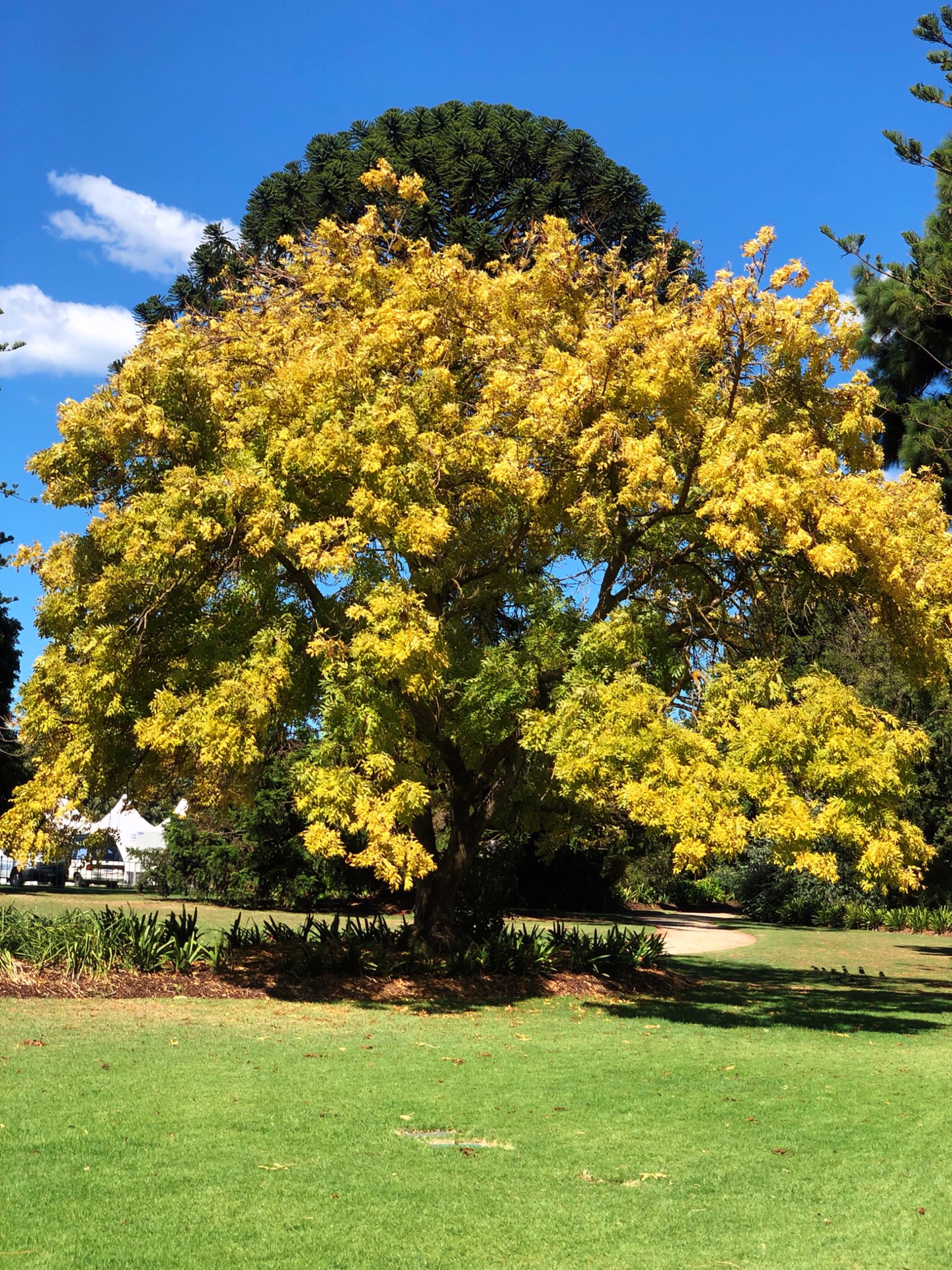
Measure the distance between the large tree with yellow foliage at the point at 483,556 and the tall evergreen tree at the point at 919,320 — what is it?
190 inches

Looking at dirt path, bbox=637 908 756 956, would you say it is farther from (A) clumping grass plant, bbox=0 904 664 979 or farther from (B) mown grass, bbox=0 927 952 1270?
(B) mown grass, bbox=0 927 952 1270

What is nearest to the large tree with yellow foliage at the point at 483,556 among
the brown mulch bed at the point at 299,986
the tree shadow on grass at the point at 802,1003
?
the brown mulch bed at the point at 299,986

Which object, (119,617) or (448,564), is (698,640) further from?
(119,617)

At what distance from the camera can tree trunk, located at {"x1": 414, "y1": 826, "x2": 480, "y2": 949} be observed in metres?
16.5

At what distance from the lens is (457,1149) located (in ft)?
22.8

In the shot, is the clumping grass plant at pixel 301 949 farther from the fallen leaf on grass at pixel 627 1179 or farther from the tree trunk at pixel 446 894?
the fallen leaf on grass at pixel 627 1179

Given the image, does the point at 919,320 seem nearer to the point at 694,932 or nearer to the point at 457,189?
the point at 457,189

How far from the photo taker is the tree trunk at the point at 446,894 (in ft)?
54.1

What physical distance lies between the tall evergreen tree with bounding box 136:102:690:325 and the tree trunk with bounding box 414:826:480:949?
1317 cm

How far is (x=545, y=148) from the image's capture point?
24.6 m

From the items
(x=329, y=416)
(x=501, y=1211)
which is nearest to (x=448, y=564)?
(x=329, y=416)

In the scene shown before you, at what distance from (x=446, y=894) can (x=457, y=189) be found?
1520 centimetres

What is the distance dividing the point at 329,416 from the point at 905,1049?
962 cm

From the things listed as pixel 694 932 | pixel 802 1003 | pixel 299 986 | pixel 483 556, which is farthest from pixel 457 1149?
pixel 694 932
